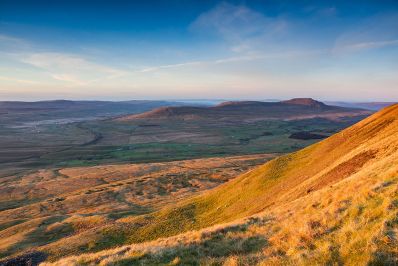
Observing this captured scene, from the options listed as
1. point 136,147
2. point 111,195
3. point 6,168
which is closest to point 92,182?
point 111,195

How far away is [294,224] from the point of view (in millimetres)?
18203

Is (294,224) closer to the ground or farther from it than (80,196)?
farther from it

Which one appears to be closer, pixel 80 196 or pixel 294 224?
pixel 294 224

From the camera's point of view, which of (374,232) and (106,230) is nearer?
(374,232)

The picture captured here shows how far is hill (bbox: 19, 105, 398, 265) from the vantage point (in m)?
13.3

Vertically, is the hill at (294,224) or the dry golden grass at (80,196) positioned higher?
the hill at (294,224)

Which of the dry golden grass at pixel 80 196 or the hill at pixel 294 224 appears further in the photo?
the dry golden grass at pixel 80 196

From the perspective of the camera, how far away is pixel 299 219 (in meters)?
18.9

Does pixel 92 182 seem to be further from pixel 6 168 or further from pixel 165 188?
pixel 6 168

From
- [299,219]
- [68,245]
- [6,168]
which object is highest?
[299,219]

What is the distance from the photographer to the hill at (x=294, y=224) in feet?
43.8

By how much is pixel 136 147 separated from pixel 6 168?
2850 inches

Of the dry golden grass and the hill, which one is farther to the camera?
the dry golden grass

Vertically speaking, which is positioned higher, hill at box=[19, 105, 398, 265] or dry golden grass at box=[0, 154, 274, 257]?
hill at box=[19, 105, 398, 265]
